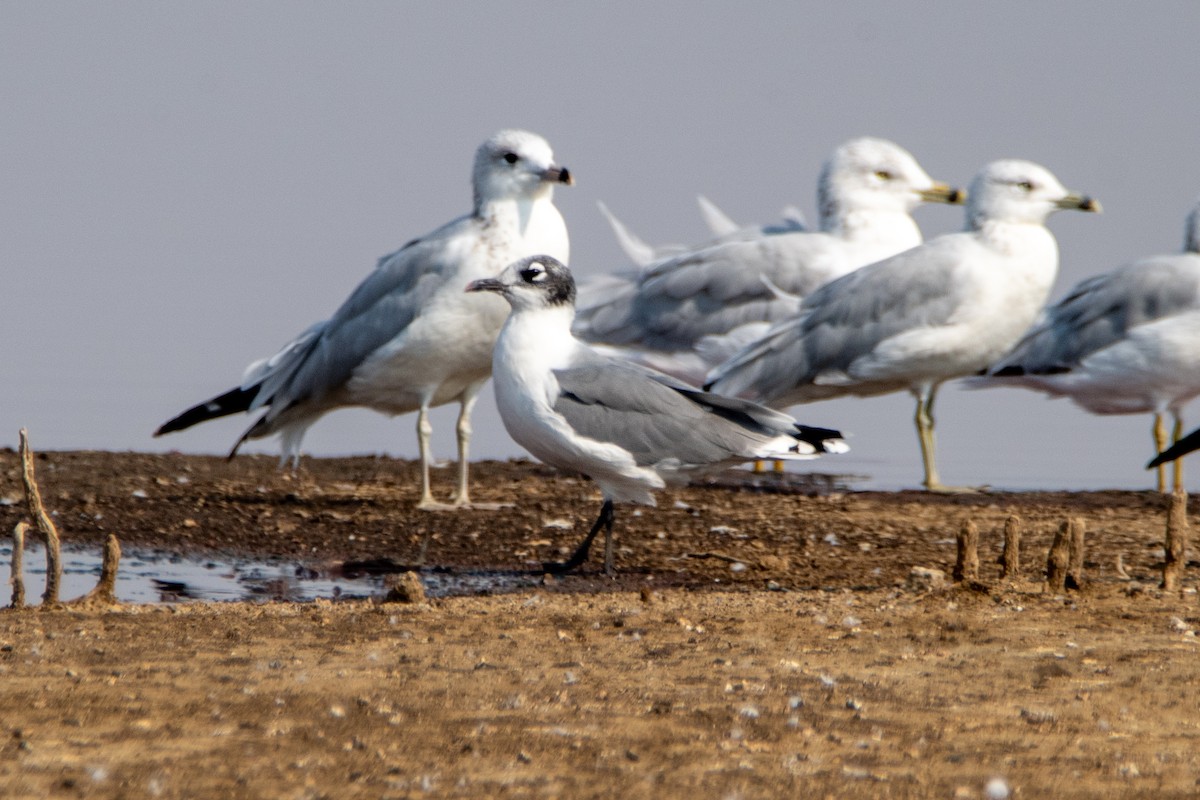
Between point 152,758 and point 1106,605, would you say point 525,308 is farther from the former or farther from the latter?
point 152,758

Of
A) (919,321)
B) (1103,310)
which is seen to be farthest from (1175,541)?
(1103,310)

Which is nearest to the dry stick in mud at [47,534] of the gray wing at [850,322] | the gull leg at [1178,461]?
the gray wing at [850,322]

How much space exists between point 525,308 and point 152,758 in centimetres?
389

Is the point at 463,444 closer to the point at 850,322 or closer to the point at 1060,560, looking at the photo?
the point at 850,322

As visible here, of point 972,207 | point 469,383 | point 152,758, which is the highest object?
point 972,207

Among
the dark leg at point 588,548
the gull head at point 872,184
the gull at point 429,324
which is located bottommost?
the dark leg at point 588,548

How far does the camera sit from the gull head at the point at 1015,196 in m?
11.0

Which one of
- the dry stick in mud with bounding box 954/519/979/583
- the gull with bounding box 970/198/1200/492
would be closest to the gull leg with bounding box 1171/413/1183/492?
the gull with bounding box 970/198/1200/492

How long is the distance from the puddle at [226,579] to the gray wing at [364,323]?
195cm

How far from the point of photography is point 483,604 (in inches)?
243

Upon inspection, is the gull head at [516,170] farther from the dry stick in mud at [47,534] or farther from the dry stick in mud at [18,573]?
the dry stick in mud at [18,573]

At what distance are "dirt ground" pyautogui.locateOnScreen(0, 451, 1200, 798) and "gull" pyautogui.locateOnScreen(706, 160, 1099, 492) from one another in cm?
265

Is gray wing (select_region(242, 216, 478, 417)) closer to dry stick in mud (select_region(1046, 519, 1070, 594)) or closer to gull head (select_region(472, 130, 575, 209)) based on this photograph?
gull head (select_region(472, 130, 575, 209))

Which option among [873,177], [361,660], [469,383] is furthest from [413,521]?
[873,177]
